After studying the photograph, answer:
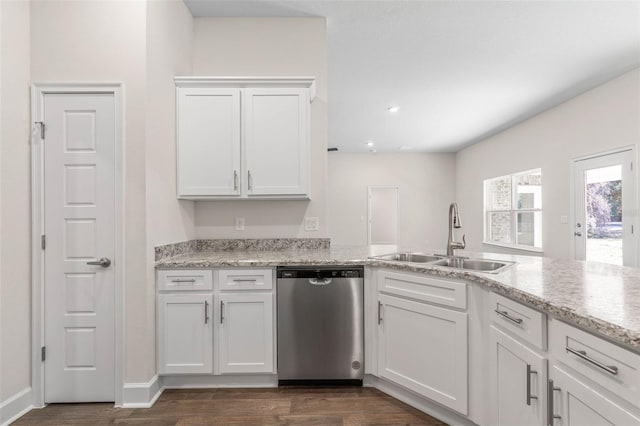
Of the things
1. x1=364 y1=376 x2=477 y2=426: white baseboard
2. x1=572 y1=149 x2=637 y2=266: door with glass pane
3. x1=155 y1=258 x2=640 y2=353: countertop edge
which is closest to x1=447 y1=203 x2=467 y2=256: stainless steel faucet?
x1=155 y1=258 x2=640 y2=353: countertop edge

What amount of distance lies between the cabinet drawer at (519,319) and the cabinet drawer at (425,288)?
179 millimetres

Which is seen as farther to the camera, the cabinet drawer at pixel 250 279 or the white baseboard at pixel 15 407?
the cabinet drawer at pixel 250 279

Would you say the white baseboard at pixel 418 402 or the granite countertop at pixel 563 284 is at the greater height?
the granite countertop at pixel 563 284

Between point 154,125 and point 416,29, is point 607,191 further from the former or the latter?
point 154,125

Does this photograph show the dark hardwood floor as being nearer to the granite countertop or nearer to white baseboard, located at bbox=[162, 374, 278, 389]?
white baseboard, located at bbox=[162, 374, 278, 389]

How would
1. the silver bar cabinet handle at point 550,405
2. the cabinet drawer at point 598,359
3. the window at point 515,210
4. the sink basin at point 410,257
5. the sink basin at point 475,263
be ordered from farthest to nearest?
1. the window at point 515,210
2. the sink basin at point 410,257
3. the sink basin at point 475,263
4. the silver bar cabinet handle at point 550,405
5. the cabinet drawer at point 598,359

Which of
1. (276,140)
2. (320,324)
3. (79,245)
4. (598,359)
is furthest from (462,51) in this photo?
(79,245)

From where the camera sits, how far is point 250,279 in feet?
7.13

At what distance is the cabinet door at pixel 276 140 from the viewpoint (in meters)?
2.50

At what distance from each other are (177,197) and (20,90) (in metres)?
1.11

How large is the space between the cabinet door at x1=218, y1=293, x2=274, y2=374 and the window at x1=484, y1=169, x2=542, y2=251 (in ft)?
18.1

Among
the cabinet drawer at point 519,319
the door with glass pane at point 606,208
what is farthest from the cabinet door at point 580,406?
the door with glass pane at point 606,208

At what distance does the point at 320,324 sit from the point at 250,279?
0.58 metres

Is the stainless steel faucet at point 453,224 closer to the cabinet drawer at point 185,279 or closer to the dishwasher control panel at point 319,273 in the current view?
the dishwasher control panel at point 319,273
